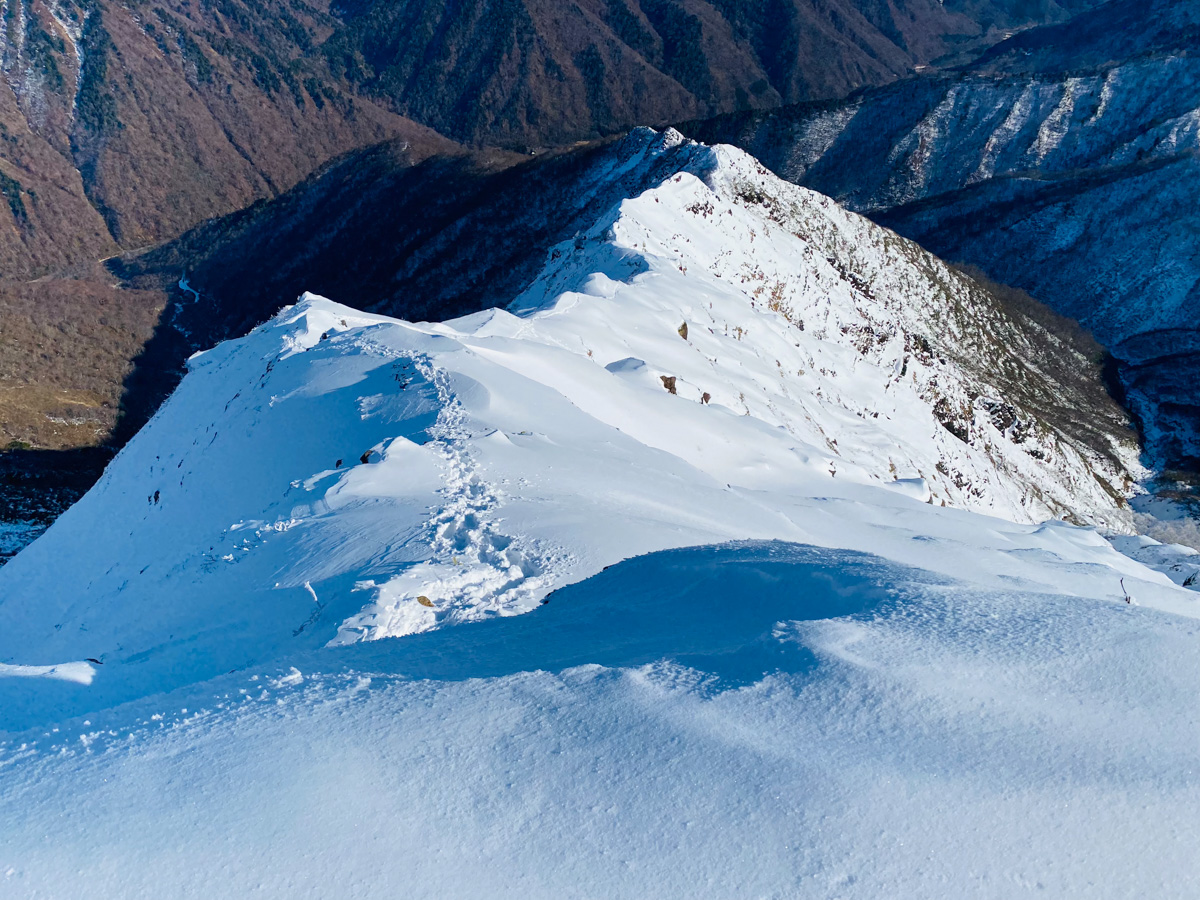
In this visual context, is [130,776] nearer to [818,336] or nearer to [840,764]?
[840,764]

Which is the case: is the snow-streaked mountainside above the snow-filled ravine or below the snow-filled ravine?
above

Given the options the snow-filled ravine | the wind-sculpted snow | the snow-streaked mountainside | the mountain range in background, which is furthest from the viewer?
the mountain range in background

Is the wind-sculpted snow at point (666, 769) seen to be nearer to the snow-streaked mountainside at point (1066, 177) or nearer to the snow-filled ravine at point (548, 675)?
the snow-filled ravine at point (548, 675)

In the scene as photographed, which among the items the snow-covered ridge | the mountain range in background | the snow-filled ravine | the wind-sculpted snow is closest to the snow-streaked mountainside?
the mountain range in background

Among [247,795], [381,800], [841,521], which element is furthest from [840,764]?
[841,521]

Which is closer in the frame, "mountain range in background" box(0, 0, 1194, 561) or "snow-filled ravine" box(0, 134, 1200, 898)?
"snow-filled ravine" box(0, 134, 1200, 898)

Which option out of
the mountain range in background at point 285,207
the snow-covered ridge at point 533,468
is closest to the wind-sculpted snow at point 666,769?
the snow-covered ridge at point 533,468

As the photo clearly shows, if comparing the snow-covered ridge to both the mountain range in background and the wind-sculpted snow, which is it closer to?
the wind-sculpted snow

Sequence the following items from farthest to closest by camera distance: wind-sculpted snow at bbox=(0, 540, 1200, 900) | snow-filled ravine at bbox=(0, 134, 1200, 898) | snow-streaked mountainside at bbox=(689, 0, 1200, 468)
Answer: snow-streaked mountainside at bbox=(689, 0, 1200, 468), snow-filled ravine at bbox=(0, 134, 1200, 898), wind-sculpted snow at bbox=(0, 540, 1200, 900)
